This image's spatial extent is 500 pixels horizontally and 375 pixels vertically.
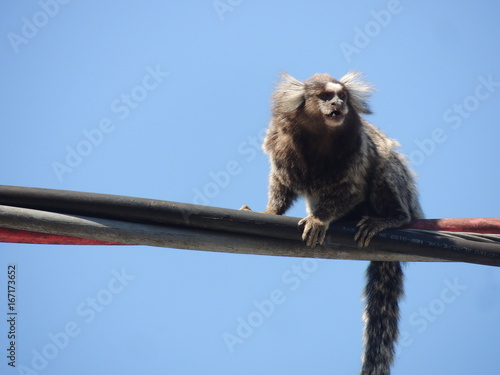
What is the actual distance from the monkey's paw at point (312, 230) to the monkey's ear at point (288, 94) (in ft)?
5.45

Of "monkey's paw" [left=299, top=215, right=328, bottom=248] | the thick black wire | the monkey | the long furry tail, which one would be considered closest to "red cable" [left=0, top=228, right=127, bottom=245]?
the thick black wire

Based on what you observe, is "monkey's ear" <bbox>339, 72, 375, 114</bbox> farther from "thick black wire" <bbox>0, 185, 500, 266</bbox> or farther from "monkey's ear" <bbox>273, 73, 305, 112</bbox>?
"thick black wire" <bbox>0, 185, 500, 266</bbox>

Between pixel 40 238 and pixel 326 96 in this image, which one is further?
pixel 326 96

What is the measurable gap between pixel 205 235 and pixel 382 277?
8.49 feet

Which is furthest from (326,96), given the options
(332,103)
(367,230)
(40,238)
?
(40,238)

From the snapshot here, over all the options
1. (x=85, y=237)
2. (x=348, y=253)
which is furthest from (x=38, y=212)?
(x=348, y=253)

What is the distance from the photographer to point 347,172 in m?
5.54

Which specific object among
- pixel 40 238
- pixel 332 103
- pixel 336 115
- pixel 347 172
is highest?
pixel 332 103

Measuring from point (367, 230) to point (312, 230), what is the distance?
40cm

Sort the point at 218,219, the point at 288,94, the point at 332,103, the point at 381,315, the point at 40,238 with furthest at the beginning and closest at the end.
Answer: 1. the point at 288,94
2. the point at 332,103
3. the point at 381,315
4. the point at 218,219
5. the point at 40,238

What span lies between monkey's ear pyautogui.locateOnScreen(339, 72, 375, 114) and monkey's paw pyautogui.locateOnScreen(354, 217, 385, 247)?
1468 mm

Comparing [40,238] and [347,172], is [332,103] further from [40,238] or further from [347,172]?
[40,238]

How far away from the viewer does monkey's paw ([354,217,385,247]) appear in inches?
150

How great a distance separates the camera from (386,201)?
5.50 m
